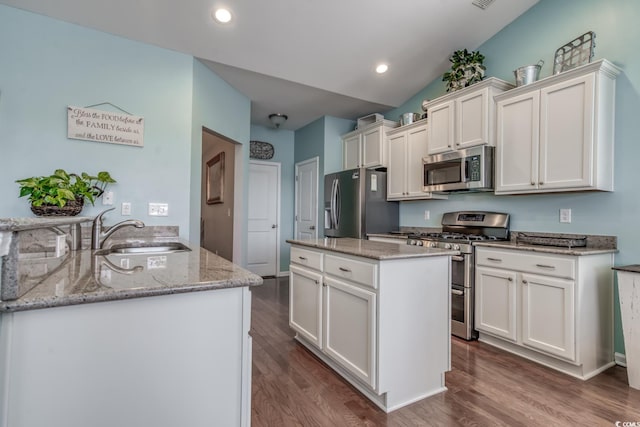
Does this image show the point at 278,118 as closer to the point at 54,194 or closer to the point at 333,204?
the point at 333,204

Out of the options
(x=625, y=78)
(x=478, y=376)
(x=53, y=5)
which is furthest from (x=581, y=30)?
(x=53, y=5)

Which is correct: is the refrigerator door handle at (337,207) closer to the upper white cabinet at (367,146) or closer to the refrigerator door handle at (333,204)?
the refrigerator door handle at (333,204)

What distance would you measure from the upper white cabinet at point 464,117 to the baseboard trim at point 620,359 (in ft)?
6.18

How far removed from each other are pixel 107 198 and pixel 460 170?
3.11 meters

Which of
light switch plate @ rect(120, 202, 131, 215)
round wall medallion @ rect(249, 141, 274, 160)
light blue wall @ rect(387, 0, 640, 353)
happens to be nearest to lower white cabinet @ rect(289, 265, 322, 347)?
light switch plate @ rect(120, 202, 131, 215)

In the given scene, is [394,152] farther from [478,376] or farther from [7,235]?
[7,235]

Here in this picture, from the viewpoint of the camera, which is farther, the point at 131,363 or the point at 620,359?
the point at 620,359

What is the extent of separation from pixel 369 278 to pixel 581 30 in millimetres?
2768

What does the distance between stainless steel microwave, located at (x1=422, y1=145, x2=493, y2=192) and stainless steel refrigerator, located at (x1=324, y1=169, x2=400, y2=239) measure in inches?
29.7

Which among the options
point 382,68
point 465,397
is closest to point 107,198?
point 465,397

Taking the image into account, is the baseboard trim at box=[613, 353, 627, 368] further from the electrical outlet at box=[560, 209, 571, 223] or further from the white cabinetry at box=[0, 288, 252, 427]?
the white cabinetry at box=[0, 288, 252, 427]

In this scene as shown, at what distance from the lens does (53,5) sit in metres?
2.39

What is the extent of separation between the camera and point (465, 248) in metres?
2.87

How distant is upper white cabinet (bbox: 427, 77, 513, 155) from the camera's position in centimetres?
295
